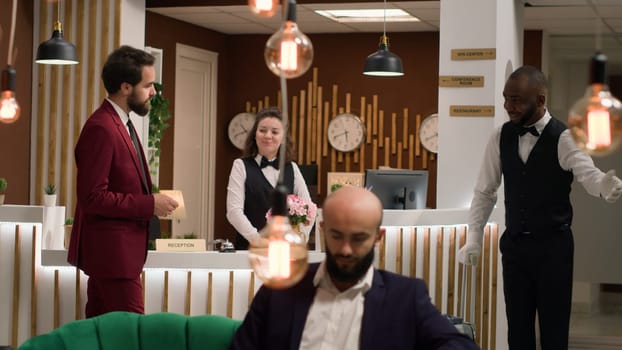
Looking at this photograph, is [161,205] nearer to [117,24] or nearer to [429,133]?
[117,24]

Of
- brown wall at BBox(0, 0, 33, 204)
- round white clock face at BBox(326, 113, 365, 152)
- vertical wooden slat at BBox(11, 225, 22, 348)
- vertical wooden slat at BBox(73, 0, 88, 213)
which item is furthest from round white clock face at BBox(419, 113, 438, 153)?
vertical wooden slat at BBox(11, 225, 22, 348)

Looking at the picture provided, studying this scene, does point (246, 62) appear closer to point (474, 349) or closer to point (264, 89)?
point (264, 89)

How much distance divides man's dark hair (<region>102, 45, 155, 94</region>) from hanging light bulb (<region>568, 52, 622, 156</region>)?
253 cm

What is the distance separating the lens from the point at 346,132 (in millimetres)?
12305

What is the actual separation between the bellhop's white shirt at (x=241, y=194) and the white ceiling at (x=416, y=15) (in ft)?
13.4

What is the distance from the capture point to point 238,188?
217 inches

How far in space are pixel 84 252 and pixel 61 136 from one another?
201 inches

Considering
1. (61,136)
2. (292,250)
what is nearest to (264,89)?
(61,136)

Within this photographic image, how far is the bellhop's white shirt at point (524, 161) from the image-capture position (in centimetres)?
483

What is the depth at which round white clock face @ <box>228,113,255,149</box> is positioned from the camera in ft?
41.7

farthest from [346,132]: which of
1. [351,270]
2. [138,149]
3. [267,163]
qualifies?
[351,270]

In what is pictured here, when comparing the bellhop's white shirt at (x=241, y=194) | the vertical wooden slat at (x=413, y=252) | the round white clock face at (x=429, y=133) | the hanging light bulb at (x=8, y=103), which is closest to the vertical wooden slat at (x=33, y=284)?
the bellhop's white shirt at (x=241, y=194)

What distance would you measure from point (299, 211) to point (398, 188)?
1732 millimetres

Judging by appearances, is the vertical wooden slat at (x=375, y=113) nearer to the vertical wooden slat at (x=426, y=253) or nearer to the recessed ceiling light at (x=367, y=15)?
the recessed ceiling light at (x=367, y=15)
